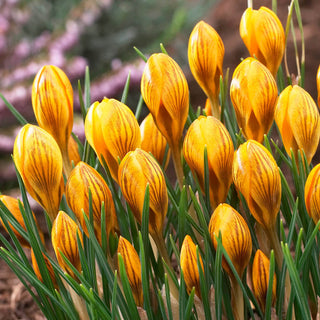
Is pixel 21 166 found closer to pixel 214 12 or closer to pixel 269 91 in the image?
pixel 269 91

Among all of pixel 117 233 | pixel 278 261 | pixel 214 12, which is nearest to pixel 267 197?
pixel 278 261

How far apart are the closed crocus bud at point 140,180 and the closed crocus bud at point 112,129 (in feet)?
0.15

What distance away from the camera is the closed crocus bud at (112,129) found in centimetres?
73

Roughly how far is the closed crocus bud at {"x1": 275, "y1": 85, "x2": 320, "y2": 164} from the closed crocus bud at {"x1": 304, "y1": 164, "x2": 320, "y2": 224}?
0.26 feet

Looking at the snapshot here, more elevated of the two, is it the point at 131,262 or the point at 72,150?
the point at 72,150

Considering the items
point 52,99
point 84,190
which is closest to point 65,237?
point 84,190

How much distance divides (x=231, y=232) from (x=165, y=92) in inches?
8.1

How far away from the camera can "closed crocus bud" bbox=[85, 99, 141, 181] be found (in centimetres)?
73

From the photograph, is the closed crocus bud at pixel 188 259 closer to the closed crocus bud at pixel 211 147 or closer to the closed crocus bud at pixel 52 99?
the closed crocus bud at pixel 211 147

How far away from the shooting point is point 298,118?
2.49 ft

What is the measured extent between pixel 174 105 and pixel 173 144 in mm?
63

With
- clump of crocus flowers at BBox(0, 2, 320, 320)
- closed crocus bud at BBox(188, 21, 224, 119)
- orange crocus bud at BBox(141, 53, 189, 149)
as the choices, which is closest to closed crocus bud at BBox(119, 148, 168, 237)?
clump of crocus flowers at BBox(0, 2, 320, 320)

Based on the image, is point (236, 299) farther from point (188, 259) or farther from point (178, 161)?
point (178, 161)

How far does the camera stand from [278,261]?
785 mm
